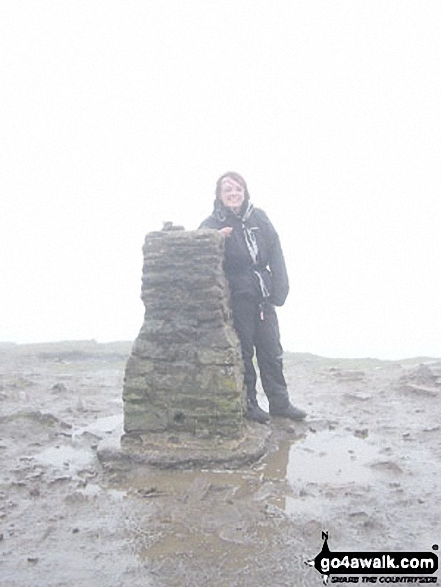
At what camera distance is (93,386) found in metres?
12.1

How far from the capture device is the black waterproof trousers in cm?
784

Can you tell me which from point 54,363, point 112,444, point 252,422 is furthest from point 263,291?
point 54,363

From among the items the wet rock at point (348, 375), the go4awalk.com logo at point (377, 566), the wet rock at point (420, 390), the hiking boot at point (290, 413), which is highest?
the wet rock at point (348, 375)

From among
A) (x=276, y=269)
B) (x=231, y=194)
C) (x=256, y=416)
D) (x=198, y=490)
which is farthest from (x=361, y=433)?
(x=231, y=194)

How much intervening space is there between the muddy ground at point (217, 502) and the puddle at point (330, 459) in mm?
25

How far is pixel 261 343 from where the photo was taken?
826cm

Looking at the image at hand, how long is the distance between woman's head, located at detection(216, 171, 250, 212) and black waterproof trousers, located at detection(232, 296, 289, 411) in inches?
53.4

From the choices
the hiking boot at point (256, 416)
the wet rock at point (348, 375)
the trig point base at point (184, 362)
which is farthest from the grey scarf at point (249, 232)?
the wet rock at point (348, 375)

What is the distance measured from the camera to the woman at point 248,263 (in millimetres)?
7699

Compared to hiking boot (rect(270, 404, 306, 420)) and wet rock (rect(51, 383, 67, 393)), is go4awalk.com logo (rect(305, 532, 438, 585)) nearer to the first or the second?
hiking boot (rect(270, 404, 306, 420))

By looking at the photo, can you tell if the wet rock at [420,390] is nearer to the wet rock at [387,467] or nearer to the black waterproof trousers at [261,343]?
the black waterproof trousers at [261,343]

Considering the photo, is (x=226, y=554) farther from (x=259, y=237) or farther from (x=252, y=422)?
(x=259, y=237)

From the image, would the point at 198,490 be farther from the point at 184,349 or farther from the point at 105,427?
the point at 105,427

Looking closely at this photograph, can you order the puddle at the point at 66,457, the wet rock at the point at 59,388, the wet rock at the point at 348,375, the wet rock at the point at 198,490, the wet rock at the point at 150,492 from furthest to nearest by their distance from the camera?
the wet rock at the point at 348,375
the wet rock at the point at 59,388
the puddle at the point at 66,457
the wet rock at the point at 150,492
the wet rock at the point at 198,490
